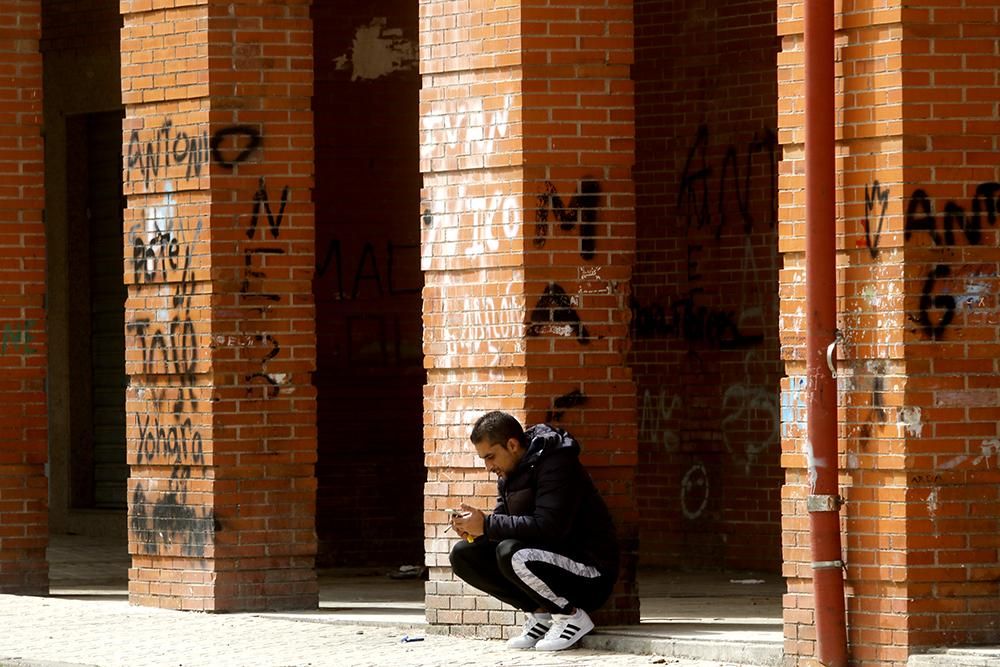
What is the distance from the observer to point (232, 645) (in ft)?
36.4

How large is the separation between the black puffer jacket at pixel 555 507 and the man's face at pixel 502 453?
0.04 meters

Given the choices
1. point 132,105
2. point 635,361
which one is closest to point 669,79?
point 635,361

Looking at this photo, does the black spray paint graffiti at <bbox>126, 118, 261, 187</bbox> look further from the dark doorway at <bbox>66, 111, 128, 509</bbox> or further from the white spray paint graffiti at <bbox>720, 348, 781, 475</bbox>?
the dark doorway at <bbox>66, 111, 128, 509</bbox>

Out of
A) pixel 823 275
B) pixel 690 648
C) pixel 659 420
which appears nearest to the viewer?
pixel 823 275

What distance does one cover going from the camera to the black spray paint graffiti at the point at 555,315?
1099cm

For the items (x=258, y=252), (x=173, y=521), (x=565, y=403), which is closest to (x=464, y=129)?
(x=565, y=403)

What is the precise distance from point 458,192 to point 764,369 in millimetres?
3966

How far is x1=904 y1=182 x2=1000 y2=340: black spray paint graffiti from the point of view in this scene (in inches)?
367

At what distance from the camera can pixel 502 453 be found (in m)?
10.5

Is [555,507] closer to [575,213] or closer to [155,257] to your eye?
[575,213]

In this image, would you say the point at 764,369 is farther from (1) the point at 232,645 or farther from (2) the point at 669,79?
(1) the point at 232,645

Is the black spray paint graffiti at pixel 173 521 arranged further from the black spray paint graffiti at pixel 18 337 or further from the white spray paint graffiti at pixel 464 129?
the white spray paint graffiti at pixel 464 129

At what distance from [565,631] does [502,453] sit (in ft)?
3.06

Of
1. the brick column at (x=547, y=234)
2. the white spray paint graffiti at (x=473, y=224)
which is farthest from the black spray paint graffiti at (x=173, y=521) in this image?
the white spray paint graffiti at (x=473, y=224)
